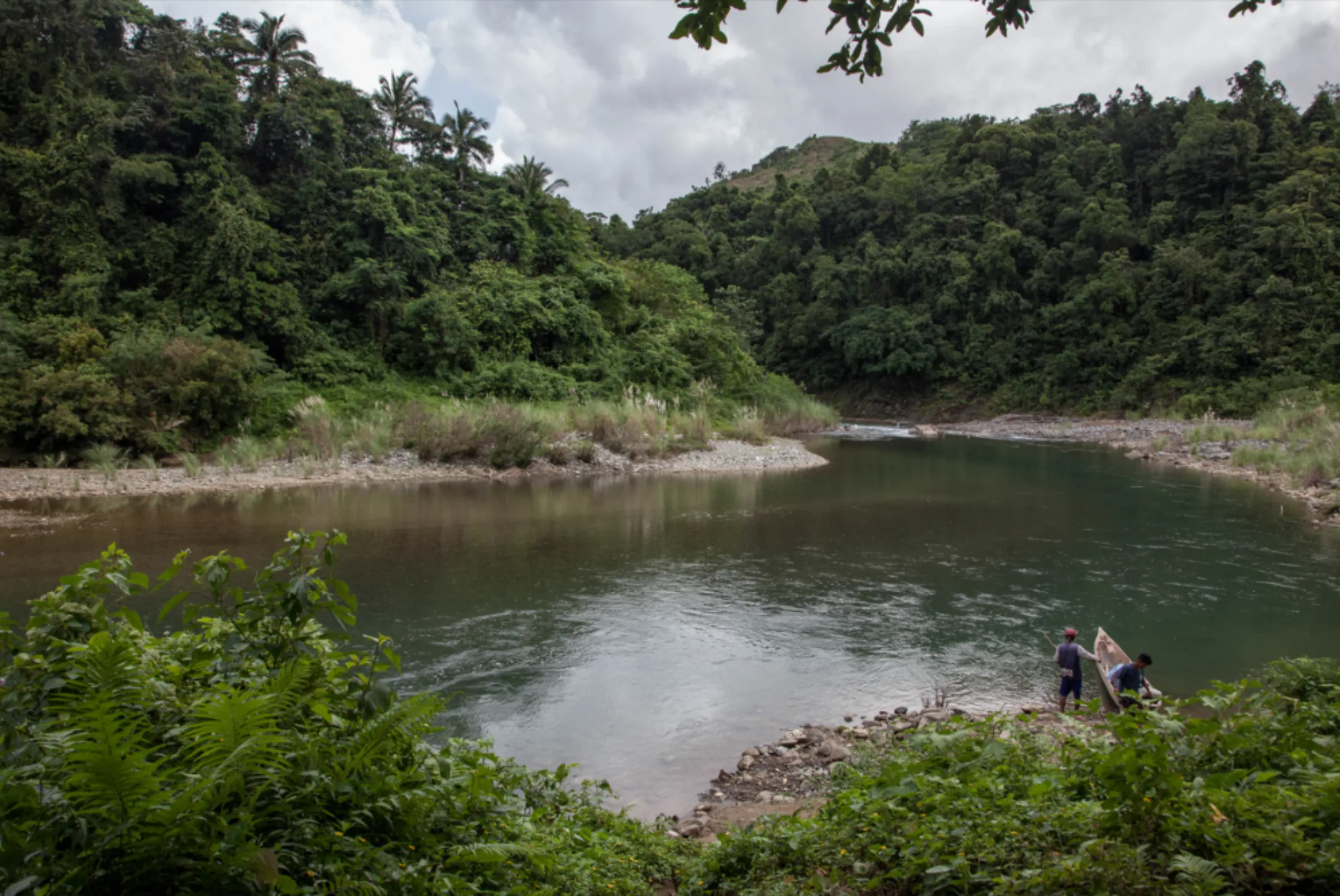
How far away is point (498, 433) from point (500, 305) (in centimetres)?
1012

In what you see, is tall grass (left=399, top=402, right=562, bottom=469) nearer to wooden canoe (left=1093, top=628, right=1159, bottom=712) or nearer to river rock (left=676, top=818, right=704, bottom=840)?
wooden canoe (left=1093, top=628, right=1159, bottom=712)

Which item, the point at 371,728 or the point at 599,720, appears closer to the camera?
the point at 371,728

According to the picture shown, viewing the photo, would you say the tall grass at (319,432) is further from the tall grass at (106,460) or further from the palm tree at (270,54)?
the palm tree at (270,54)

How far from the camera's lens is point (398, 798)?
111 inches

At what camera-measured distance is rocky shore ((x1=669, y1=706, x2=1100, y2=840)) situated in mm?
5504

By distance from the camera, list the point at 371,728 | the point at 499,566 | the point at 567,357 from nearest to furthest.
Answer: the point at 371,728 < the point at 499,566 < the point at 567,357

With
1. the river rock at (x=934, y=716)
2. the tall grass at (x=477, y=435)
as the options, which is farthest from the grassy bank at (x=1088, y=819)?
the tall grass at (x=477, y=435)

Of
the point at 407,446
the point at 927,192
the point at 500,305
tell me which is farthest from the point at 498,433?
the point at 927,192

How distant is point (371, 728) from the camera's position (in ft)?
9.45

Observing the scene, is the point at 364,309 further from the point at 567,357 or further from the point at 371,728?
the point at 371,728

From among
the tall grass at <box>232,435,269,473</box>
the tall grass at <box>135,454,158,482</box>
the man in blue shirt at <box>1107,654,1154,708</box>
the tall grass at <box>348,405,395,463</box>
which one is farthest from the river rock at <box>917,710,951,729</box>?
the tall grass at <box>232,435,269,473</box>

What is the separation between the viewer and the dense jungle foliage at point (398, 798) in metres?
2.18

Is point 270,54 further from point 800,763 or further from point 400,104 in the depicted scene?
point 800,763

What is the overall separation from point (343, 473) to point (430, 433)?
295 cm
